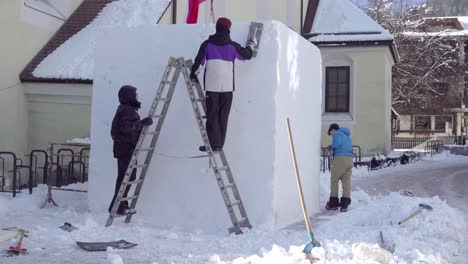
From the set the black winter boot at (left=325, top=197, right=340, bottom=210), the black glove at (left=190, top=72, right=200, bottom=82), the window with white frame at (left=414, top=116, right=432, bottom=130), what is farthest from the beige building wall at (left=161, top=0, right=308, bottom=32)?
the window with white frame at (left=414, top=116, right=432, bottom=130)

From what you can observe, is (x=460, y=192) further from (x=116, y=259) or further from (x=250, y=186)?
(x=116, y=259)

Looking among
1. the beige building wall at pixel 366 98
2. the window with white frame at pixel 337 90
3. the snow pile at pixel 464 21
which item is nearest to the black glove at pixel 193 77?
the beige building wall at pixel 366 98

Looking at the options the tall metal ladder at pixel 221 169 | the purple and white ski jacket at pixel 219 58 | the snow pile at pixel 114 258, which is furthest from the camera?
the purple and white ski jacket at pixel 219 58

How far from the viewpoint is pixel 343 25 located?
2323 cm

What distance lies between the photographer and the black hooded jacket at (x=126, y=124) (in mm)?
8023

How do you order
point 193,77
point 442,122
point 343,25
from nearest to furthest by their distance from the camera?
point 193,77
point 343,25
point 442,122

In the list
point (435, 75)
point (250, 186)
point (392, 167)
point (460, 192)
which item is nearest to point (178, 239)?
point (250, 186)

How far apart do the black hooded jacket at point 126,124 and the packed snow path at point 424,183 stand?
6.06m

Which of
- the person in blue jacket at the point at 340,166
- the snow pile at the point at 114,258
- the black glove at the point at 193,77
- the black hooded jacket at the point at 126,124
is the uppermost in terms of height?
the black glove at the point at 193,77

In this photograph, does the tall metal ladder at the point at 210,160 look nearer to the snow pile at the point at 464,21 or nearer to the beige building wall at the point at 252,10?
the beige building wall at the point at 252,10

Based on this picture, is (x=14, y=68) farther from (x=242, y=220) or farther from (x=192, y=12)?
(x=242, y=220)

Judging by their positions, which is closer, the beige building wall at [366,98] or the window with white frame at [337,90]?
the beige building wall at [366,98]

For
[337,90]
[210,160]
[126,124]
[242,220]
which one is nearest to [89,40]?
[126,124]

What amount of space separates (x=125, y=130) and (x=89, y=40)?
7462 millimetres
